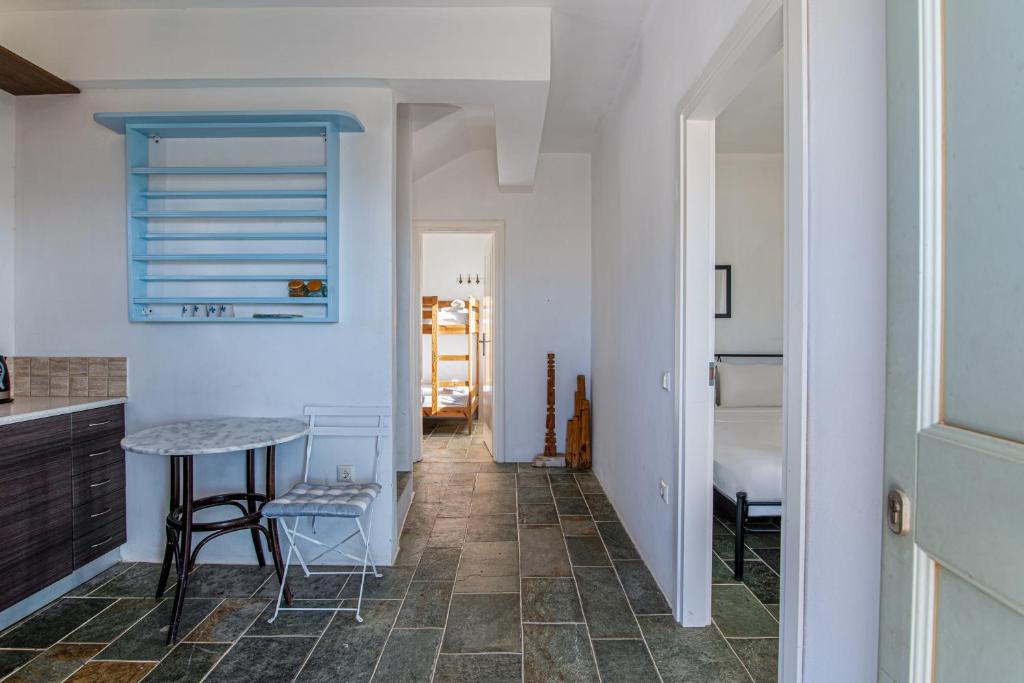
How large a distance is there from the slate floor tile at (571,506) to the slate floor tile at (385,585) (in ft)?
3.92

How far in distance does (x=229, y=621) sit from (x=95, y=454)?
1.06m

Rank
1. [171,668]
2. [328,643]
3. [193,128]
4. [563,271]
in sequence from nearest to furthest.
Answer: [171,668] → [328,643] → [193,128] → [563,271]

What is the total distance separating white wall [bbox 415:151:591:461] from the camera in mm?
4473

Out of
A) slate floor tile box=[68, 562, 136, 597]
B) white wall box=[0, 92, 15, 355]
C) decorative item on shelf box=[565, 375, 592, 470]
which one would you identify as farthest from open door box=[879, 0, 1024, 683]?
white wall box=[0, 92, 15, 355]

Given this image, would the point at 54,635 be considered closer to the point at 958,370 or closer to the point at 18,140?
the point at 18,140

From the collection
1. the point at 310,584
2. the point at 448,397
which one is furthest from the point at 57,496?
the point at 448,397

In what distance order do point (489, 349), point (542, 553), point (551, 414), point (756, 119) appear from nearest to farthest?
point (542, 553), point (756, 119), point (551, 414), point (489, 349)

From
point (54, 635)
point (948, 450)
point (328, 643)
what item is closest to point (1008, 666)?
point (948, 450)

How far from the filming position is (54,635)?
1985 millimetres

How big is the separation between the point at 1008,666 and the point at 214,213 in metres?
3.02

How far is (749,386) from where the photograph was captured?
3959mm

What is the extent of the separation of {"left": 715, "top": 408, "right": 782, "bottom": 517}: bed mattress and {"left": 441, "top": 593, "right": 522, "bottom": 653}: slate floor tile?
50.0 inches

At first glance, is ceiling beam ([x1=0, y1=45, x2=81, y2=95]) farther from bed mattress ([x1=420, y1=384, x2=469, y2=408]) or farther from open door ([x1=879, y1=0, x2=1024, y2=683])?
bed mattress ([x1=420, y1=384, x2=469, y2=408])

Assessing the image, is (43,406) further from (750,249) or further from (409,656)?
(750,249)
